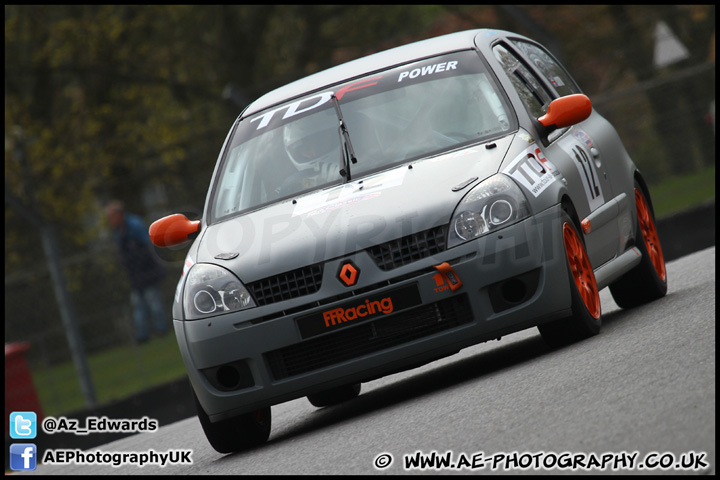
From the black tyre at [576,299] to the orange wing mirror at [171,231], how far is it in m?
2.10

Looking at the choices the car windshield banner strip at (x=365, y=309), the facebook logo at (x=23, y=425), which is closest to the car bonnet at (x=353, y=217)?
the car windshield banner strip at (x=365, y=309)

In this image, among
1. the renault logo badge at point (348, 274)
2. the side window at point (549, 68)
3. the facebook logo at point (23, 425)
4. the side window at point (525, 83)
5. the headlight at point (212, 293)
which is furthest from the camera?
the facebook logo at point (23, 425)

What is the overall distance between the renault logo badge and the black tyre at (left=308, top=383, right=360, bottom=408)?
210cm

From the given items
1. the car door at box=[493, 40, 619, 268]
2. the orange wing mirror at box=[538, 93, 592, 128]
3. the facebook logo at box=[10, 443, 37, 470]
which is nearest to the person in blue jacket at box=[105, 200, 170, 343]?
the facebook logo at box=[10, 443, 37, 470]

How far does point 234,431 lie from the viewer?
22.6ft

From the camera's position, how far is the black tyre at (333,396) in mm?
8443

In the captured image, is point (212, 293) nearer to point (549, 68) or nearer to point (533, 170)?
point (533, 170)

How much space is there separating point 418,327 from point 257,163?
5.80ft

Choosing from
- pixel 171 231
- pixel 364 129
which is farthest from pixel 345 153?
pixel 171 231

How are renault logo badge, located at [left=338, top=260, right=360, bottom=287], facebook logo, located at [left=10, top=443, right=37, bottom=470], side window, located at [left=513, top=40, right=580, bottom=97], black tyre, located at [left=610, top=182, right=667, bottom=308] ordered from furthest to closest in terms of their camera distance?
facebook logo, located at [left=10, top=443, right=37, bottom=470] → side window, located at [left=513, top=40, right=580, bottom=97] → black tyre, located at [left=610, top=182, right=667, bottom=308] → renault logo badge, located at [left=338, top=260, right=360, bottom=287]

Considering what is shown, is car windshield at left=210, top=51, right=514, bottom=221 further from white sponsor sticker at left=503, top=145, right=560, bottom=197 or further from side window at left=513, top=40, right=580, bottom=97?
side window at left=513, top=40, right=580, bottom=97

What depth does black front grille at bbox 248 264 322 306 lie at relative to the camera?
21.2ft

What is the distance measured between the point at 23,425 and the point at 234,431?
18.4ft

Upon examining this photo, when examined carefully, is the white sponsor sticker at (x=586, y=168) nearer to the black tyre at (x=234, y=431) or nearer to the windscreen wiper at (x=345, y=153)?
the windscreen wiper at (x=345, y=153)
